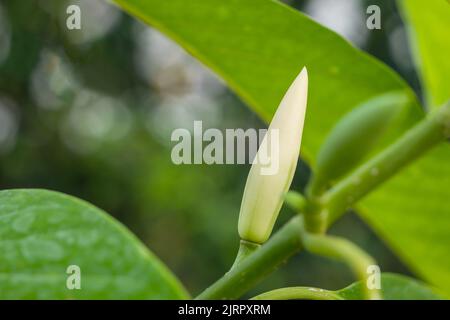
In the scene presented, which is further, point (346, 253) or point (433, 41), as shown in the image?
point (433, 41)

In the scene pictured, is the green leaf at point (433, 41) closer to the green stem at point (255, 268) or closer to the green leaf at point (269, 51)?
the green leaf at point (269, 51)

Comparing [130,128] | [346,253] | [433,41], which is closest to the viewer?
[346,253]

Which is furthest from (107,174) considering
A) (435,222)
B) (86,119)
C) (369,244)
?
(435,222)

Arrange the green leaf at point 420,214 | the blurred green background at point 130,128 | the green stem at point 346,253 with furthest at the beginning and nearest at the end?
the blurred green background at point 130,128 < the green leaf at point 420,214 < the green stem at point 346,253

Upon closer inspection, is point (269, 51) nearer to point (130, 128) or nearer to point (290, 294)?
point (290, 294)

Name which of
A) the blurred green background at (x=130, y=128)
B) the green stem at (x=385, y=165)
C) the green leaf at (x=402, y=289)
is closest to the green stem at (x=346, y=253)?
the green stem at (x=385, y=165)

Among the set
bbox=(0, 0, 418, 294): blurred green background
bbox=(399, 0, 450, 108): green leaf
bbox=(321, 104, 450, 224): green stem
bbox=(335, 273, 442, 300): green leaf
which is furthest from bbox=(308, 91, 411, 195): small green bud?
bbox=(0, 0, 418, 294): blurred green background

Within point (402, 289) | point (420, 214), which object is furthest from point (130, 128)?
point (402, 289)

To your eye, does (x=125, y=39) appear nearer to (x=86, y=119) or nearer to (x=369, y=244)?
(x=86, y=119)
